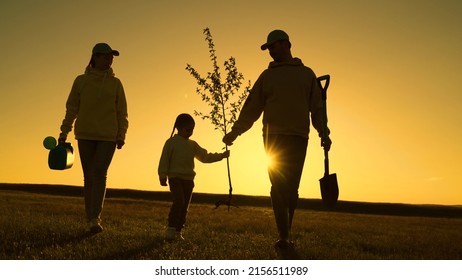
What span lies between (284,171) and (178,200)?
2239 millimetres

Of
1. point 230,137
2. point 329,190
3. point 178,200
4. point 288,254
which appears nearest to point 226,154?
point 178,200

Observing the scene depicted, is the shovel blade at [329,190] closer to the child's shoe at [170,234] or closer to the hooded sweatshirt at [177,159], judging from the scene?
the hooded sweatshirt at [177,159]

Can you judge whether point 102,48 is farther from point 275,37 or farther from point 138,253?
point 138,253

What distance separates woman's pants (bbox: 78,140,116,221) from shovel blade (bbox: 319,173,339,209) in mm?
3615

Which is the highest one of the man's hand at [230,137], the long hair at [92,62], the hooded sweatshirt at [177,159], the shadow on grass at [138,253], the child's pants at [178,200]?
the long hair at [92,62]

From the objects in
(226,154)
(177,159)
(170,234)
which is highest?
(226,154)

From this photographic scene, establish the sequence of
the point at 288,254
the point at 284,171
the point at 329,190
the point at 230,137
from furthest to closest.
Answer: the point at 230,137, the point at 329,190, the point at 284,171, the point at 288,254

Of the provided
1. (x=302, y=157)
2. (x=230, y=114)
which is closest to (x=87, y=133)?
(x=302, y=157)

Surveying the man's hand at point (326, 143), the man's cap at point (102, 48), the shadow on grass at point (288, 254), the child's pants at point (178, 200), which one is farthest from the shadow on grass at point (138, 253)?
the man's cap at point (102, 48)

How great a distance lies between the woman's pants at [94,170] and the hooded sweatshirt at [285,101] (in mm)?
2411

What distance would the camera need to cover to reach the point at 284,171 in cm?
761

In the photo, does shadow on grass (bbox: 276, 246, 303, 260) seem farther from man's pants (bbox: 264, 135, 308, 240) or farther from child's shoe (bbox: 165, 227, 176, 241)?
child's shoe (bbox: 165, 227, 176, 241)

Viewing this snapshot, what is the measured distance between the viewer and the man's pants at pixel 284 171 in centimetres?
757
